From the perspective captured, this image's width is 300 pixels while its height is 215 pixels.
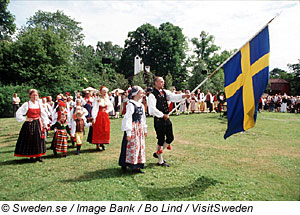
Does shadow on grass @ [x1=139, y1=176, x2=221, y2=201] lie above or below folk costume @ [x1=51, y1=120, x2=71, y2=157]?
below

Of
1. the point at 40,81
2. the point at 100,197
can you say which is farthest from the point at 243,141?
the point at 40,81

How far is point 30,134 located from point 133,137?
328 cm

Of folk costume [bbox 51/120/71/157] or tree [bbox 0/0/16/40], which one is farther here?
tree [bbox 0/0/16/40]

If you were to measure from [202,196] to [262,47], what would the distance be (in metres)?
3.19

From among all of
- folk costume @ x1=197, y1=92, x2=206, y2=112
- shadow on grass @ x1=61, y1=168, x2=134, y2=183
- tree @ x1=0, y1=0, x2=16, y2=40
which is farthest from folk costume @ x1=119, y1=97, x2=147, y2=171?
tree @ x1=0, y1=0, x2=16, y2=40

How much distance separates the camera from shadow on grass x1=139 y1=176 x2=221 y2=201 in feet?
14.1

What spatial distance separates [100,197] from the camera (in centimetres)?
431

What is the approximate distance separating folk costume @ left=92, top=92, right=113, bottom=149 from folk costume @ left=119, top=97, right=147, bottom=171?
93.7 inches

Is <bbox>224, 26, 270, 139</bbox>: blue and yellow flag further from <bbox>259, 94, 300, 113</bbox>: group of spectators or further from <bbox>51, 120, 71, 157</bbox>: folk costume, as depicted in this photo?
<bbox>259, 94, 300, 113</bbox>: group of spectators

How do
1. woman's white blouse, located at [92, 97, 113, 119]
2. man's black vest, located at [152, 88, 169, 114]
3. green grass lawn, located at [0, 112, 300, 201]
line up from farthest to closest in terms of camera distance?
woman's white blouse, located at [92, 97, 113, 119]
man's black vest, located at [152, 88, 169, 114]
green grass lawn, located at [0, 112, 300, 201]

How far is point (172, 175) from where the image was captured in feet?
17.6

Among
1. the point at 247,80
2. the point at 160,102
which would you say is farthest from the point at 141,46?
the point at 247,80

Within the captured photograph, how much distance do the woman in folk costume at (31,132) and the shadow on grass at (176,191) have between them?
148 inches

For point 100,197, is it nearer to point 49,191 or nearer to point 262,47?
point 49,191
